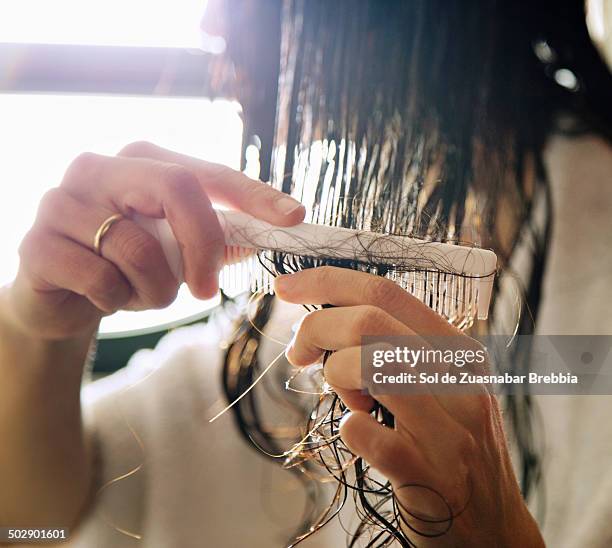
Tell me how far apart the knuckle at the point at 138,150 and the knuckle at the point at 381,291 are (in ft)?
0.69

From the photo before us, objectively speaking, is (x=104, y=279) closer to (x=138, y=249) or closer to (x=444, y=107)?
(x=138, y=249)

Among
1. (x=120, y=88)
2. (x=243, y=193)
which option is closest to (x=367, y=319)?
(x=243, y=193)

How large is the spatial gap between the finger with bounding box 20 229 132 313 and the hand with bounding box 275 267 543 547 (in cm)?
12

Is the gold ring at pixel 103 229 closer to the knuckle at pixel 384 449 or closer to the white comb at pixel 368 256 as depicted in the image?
the white comb at pixel 368 256

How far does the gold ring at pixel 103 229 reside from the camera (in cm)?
35

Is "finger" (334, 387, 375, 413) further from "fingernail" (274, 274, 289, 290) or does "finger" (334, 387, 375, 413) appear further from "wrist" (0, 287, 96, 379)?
"wrist" (0, 287, 96, 379)

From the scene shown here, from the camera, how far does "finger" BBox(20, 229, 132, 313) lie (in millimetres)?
359

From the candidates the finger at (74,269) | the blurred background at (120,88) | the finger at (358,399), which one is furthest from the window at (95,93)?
the finger at (358,399)

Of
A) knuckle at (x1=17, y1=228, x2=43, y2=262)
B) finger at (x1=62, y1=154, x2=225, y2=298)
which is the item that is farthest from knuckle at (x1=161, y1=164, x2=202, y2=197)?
knuckle at (x1=17, y1=228, x2=43, y2=262)

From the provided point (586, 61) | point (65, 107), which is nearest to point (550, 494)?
point (586, 61)

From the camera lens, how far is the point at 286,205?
342 mm

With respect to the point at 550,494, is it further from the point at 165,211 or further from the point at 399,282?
the point at 165,211

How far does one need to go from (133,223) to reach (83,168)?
0.23 feet

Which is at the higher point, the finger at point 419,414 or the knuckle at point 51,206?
the knuckle at point 51,206
